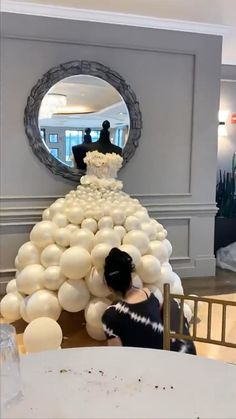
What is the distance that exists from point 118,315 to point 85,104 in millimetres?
2523

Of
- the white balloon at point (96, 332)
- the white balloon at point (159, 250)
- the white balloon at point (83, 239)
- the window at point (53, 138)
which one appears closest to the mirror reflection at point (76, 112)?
the window at point (53, 138)

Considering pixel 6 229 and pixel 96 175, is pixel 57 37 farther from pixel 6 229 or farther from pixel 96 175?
pixel 6 229

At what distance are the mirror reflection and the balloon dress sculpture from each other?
820mm

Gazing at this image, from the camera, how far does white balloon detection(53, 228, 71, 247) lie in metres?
3.04

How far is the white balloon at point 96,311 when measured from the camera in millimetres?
2842

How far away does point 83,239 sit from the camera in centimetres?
297

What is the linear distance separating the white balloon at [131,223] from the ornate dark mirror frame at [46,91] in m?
1.10

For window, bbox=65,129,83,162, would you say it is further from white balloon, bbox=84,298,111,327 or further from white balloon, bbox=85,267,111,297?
white balloon, bbox=84,298,111,327

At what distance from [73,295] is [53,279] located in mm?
191

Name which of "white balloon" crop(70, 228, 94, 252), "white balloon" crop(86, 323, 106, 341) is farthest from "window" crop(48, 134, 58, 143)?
"white balloon" crop(86, 323, 106, 341)

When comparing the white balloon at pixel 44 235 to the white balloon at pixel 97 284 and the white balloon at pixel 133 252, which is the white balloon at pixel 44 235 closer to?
the white balloon at pixel 97 284

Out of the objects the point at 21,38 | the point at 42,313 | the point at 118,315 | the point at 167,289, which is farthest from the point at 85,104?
the point at 167,289

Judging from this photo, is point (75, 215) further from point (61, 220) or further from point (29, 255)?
point (29, 255)

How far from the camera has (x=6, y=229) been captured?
12.8 feet
